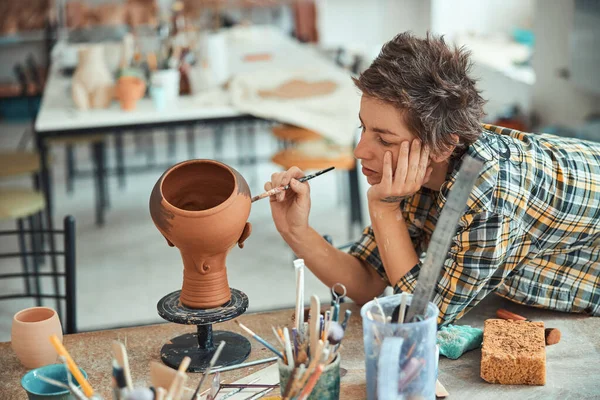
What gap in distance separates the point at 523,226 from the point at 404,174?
25 cm

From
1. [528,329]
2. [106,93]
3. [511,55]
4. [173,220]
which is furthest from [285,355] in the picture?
[511,55]

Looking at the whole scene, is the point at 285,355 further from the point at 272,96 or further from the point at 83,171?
the point at 83,171

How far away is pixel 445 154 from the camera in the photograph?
1542mm

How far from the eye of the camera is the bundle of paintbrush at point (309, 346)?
44.2 inches

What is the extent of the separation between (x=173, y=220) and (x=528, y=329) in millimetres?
688

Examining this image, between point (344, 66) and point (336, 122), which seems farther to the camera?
point (344, 66)

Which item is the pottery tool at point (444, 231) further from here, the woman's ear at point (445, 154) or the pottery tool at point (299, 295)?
the woman's ear at point (445, 154)

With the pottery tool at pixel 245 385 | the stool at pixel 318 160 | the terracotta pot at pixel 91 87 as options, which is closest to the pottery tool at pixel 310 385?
the pottery tool at pixel 245 385

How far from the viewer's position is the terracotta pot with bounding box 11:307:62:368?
1.45 metres

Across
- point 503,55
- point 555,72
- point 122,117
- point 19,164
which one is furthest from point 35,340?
point 503,55

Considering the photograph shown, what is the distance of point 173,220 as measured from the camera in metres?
1.37

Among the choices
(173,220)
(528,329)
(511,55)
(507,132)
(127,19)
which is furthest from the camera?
(127,19)

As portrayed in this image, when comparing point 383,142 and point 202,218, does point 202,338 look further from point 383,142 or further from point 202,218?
point 383,142

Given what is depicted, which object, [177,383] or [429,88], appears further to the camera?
[429,88]
